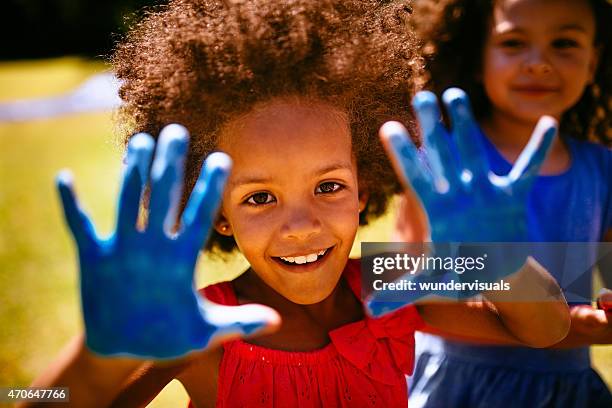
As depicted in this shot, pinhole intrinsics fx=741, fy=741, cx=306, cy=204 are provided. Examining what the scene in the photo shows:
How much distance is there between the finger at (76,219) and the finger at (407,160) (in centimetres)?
46

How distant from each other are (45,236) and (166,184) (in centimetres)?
292

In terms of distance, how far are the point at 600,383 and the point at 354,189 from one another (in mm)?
993

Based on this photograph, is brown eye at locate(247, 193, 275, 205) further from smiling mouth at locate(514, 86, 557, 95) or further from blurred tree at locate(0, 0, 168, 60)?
blurred tree at locate(0, 0, 168, 60)

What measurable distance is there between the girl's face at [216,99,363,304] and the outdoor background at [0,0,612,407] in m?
0.41

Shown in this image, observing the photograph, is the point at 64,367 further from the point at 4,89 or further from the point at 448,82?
the point at 4,89

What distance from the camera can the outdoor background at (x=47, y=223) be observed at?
2.39 meters

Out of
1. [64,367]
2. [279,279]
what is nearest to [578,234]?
[279,279]

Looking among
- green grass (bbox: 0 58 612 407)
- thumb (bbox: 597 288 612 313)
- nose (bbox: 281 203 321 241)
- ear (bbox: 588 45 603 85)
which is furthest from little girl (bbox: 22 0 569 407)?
ear (bbox: 588 45 603 85)

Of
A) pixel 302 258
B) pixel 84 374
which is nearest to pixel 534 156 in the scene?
pixel 302 258

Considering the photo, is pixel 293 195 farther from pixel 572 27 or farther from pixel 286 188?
pixel 572 27

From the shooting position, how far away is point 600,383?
2.00 meters

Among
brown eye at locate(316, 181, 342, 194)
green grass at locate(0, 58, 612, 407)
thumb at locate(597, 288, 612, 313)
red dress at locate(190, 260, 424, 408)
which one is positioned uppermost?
brown eye at locate(316, 181, 342, 194)

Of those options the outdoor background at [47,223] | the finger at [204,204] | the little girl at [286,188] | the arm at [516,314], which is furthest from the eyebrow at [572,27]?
the finger at [204,204]

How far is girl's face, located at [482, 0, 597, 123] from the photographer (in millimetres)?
1908
